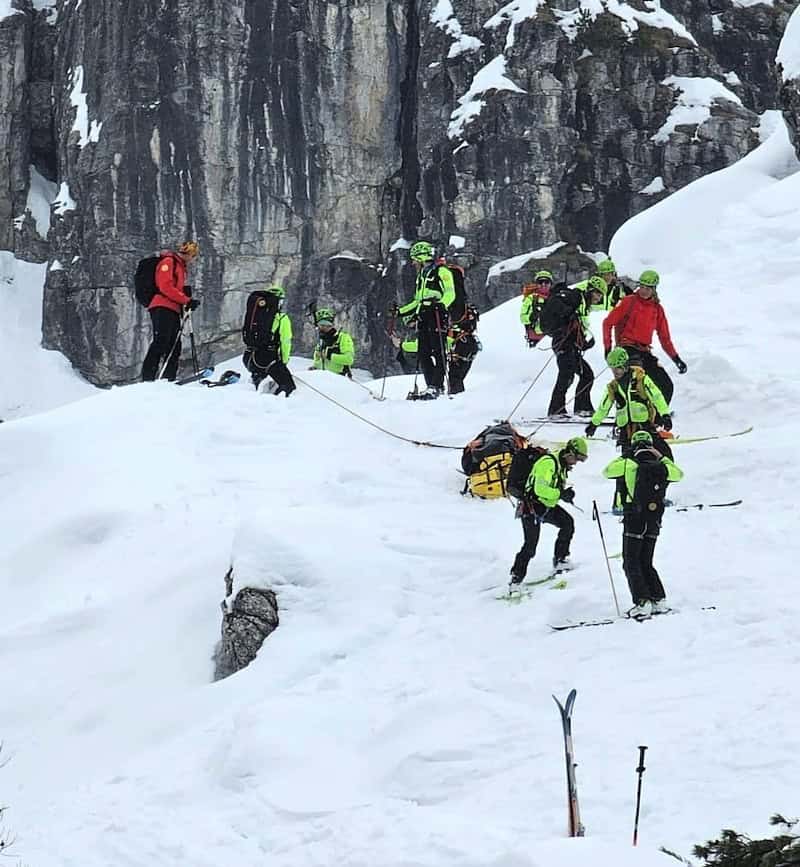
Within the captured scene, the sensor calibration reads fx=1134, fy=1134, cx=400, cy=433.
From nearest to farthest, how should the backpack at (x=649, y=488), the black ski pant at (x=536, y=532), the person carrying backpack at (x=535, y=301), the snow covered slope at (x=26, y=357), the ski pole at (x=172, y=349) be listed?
the backpack at (x=649, y=488)
the black ski pant at (x=536, y=532)
the ski pole at (x=172, y=349)
the person carrying backpack at (x=535, y=301)
the snow covered slope at (x=26, y=357)

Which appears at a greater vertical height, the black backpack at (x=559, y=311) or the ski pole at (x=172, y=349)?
the black backpack at (x=559, y=311)

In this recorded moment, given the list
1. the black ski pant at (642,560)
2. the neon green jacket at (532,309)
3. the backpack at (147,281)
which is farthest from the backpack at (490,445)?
the backpack at (147,281)

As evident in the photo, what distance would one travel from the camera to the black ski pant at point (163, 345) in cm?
1317

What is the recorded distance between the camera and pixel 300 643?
25.5 feet

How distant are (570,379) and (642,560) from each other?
534 centimetres

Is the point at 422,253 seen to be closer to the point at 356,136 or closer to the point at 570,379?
the point at 570,379

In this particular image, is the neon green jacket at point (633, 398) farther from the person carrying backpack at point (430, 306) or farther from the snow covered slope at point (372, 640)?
the person carrying backpack at point (430, 306)

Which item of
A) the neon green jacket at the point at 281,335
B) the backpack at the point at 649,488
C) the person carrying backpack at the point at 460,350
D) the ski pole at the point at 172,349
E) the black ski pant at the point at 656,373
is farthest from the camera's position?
the person carrying backpack at the point at 460,350

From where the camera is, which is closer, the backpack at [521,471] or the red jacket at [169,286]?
the backpack at [521,471]

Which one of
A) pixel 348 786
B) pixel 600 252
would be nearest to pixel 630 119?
pixel 600 252

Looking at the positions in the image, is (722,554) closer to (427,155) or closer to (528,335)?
(528,335)

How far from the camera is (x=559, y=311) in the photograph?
12242mm

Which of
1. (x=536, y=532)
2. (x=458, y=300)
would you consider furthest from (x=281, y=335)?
(x=536, y=532)

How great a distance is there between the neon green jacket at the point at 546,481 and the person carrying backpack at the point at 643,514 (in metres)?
0.77
